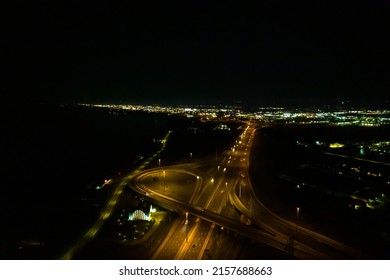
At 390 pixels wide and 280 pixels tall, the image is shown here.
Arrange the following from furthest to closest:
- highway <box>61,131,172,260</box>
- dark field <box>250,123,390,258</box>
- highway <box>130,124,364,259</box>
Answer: dark field <box>250,123,390,258</box> → highway <box>61,131,172,260</box> → highway <box>130,124,364,259</box>

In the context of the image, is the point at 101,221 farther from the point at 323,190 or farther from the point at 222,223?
the point at 323,190

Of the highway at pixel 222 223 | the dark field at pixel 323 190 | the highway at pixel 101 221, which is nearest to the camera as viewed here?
the highway at pixel 222 223

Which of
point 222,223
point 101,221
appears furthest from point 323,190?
point 101,221

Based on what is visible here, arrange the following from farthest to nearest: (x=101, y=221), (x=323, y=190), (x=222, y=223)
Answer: (x=323, y=190)
(x=101, y=221)
(x=222, y=223)

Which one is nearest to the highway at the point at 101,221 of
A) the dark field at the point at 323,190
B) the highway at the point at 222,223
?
the highway at the point at 222,223

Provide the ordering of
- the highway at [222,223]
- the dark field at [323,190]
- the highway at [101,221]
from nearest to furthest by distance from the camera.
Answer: the highway at [222,223] < the highway at [101,221] < the dark field at [323,190]

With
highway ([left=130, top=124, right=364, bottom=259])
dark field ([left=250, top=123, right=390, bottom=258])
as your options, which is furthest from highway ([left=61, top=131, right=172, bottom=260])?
dark field ([left=250, top=123, right=390, bottom=258])

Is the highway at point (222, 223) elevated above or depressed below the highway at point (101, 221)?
above

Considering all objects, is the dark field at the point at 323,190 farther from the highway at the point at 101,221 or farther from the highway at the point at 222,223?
the highway at the point at 101,221

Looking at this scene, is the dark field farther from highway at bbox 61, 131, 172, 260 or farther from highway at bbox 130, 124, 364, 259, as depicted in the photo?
highway at bbox 61, 131, 172, 260
